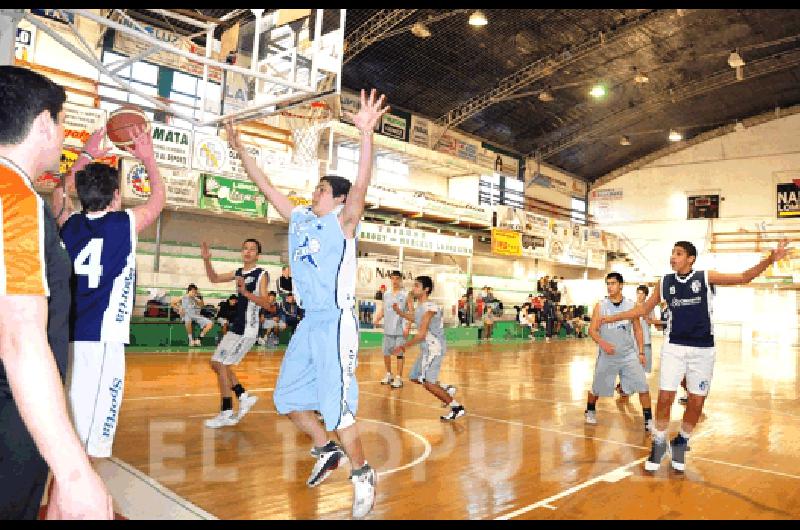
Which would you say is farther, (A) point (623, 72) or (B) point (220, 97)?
(A) point (623, 72)

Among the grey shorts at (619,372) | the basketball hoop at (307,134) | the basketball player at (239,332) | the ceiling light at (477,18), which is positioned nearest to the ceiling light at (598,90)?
the ceiling light at (477,18)

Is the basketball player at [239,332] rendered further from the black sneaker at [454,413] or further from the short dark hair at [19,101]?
the short dark hair at [19,101]

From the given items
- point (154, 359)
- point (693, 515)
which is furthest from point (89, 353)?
point (154, 359)

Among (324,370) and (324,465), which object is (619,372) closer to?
(324,465)

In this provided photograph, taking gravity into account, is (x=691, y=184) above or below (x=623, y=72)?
below

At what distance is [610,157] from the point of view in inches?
1165

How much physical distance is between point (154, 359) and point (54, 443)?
10.6 metres

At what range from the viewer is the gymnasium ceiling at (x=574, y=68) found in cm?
1762

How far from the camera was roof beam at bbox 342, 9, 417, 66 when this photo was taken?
16.0 meters

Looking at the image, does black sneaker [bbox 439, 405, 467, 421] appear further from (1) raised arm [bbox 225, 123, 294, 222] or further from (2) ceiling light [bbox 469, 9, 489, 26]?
(2) ceiling light [bbox 469, 9, 489, 26]

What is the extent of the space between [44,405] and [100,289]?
5.56ft

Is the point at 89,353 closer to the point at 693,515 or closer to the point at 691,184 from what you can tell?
the point at 693,515

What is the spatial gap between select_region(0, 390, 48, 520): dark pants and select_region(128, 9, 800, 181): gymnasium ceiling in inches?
555

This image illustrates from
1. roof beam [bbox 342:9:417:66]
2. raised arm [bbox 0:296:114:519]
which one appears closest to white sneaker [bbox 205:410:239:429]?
raised arm [bbox 0:296:114:519]
